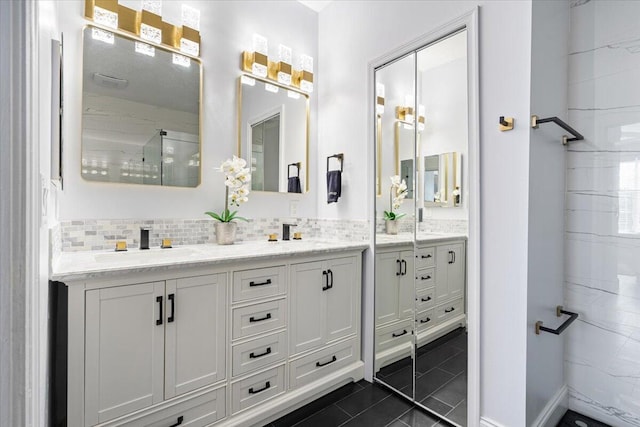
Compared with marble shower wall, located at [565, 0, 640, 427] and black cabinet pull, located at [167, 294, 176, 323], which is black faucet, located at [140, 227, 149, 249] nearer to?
black cabinet pull, located at [167, 294, 176, 323]

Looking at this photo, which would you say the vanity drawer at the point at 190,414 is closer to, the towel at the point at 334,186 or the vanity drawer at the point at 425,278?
the vanity drawer at the point at 425,278

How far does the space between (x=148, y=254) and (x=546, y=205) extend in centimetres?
225

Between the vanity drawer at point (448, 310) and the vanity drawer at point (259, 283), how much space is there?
0.96 meters

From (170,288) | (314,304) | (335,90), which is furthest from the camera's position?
(335,90)

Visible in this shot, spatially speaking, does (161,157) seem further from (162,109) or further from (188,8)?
(188,8)

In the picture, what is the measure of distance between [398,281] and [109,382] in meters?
1.67

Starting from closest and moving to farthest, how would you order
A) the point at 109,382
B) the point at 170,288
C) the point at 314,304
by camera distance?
the point at 109,382 < the point at 170,288 < the point at 314,304

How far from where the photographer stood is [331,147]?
266 centimetres

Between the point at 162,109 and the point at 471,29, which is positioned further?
the point at 162,109

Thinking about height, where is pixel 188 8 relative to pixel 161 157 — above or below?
above

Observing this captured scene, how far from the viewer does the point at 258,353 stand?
1.73m

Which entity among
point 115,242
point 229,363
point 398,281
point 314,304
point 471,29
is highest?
point 471,29

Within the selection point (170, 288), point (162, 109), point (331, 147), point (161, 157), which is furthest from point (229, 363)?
point (331, 147)

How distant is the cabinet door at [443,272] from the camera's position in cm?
184
